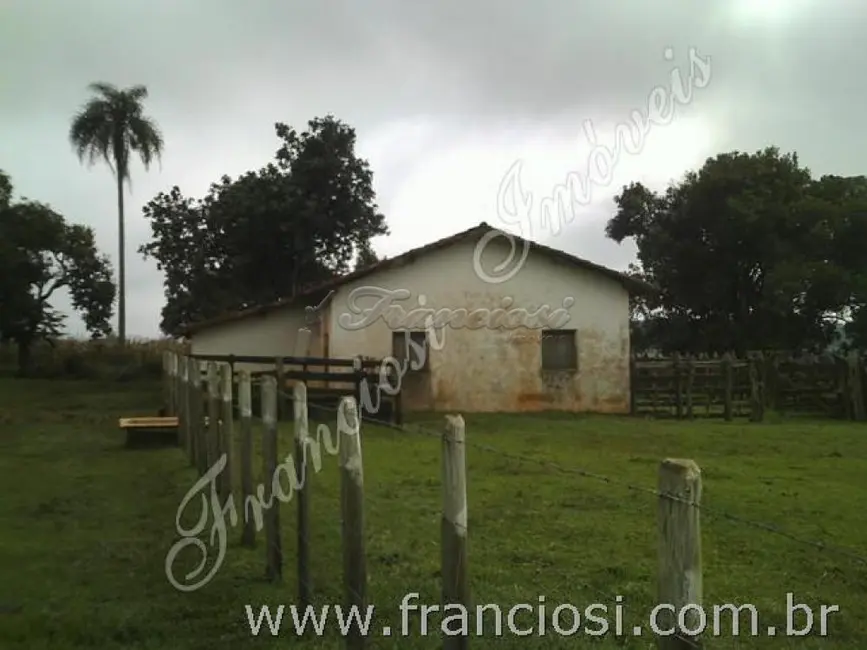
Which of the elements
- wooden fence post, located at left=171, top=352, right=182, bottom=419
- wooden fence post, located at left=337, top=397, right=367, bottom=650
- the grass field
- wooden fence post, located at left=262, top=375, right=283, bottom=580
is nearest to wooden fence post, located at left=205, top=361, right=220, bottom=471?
the grass field

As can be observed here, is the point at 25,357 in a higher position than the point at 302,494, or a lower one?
higher

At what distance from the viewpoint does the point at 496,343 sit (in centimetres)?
2497

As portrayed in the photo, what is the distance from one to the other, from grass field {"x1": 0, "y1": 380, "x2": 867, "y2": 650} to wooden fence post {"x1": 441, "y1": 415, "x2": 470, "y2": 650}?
111 centimetres

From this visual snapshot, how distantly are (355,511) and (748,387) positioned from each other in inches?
819

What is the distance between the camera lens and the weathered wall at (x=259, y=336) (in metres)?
28.0

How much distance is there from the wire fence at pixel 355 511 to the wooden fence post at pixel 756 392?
42.3 ft

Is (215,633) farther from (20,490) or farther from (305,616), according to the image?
(20,490)

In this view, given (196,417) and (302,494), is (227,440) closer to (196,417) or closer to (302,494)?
(302,494)

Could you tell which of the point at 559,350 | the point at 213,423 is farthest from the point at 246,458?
the point at 559,350

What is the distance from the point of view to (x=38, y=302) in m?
40.1

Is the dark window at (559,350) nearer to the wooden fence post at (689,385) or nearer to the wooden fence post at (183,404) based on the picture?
the wooden fence post at (689,385)

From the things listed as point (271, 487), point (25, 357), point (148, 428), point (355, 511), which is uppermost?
point (25, 357)

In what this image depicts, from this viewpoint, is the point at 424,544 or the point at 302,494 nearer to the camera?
the point at 302,494

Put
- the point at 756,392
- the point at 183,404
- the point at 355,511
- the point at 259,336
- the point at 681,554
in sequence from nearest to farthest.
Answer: the point at 681,554 < the point at 355,511 < the point at 183,404 < the point at 756,392 < the point at 259,336
